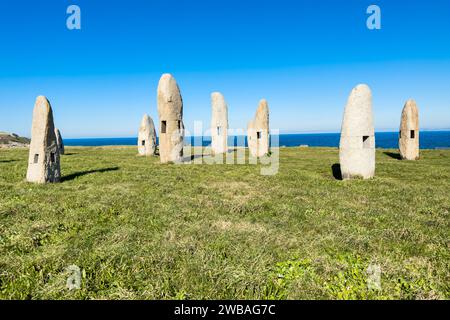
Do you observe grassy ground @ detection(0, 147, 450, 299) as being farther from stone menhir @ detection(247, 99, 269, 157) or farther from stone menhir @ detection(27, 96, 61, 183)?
stone menhir @ detection(247, 99, 269, 157)

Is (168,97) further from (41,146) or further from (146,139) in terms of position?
(41,146)

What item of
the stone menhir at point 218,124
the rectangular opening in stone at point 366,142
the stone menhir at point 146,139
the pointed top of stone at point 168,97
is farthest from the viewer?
the stone menhir at point 218,124

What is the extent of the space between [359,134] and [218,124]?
49.3 feet

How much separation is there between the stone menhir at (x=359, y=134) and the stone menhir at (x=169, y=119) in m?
10.3

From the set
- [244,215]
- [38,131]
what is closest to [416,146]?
[244,215]

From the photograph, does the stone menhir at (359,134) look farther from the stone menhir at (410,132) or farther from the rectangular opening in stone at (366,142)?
the stone menhir at (410,132)

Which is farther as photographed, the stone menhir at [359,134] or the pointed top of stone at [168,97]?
the pointed top of stone at [168,97]

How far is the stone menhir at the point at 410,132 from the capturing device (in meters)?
19.0

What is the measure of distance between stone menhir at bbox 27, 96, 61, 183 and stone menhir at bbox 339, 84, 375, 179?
12.2 metres

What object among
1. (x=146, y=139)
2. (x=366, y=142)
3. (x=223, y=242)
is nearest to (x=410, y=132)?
(x=366, y=142)

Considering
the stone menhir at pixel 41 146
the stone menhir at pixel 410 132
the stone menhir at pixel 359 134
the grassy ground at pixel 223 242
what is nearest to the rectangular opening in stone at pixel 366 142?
the stone menhir at pixel 359 134

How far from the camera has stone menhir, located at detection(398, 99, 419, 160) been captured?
19047 millimetres

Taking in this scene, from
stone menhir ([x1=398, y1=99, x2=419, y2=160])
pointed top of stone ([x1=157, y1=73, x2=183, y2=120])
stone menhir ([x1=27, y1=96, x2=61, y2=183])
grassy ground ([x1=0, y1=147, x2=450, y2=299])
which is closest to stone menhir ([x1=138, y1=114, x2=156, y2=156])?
pointed top of stone ([x1=157, y1=73, x2=183, y2=120])
